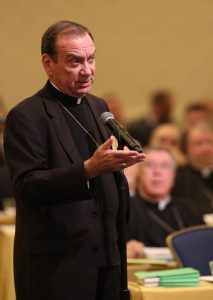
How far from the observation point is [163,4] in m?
11.0

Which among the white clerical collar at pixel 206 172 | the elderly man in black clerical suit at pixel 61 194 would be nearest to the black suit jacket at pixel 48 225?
the elderly man in black clerical suit at pixel 61 194

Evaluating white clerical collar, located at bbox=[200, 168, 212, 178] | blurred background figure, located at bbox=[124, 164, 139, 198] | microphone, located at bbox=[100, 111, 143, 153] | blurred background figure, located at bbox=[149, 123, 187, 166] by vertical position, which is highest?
microphone, located at bbox=[100, 111, 143, 153]

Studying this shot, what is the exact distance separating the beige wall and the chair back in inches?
254

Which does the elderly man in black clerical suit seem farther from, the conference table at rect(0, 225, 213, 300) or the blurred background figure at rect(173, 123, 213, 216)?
the blurred background figure at rect(173, 123, 213, 216)

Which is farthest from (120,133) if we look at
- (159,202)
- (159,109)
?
(159,109)

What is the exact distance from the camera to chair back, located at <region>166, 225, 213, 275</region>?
432 cm

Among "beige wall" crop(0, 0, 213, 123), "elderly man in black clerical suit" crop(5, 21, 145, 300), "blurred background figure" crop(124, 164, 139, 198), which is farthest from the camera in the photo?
"beige wall" crop(0, 0, 213, 123)

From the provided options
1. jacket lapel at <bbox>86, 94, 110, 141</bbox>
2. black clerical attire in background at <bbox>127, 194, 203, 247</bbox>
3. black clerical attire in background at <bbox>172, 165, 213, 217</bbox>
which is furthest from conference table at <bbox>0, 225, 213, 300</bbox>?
black clerical attire in background at <bbox>172, 165, 213, 217</bbox>

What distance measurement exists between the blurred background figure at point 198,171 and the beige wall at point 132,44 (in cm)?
381

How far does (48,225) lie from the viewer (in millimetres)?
2943

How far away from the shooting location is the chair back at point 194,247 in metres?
4.32

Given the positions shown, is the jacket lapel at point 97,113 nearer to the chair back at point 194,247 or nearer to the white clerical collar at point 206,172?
the chair back at point 194,247

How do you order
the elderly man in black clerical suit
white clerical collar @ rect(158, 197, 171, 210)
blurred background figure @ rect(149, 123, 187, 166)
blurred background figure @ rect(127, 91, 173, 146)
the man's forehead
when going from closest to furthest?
1. the elderly man in black clerical suit
2. the man's forehead
3. white clerical collar @ rect(158, 197, 171, 210)
4. blurred background figure @ rect(149, 123, 187, 166)
5. blurred background figure @ rect(127, 91, 173, 146)

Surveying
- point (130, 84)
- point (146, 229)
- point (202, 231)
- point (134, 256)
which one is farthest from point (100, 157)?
point (130, 84)
